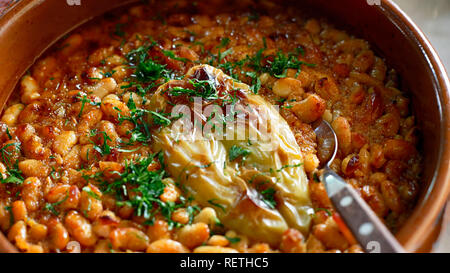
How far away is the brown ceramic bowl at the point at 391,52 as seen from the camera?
2959 millimetres

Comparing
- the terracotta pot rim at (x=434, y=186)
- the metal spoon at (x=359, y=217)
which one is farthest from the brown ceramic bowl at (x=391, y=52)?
the metal spoon at (x=359, y=217)

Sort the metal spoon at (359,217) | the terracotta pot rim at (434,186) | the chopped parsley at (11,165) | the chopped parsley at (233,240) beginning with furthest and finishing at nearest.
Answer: the chopped parsley at (11,165) → the chopped parsley at (233,240) → the terracotta pot rim at (434,186) → the metal spoon at (359,217)

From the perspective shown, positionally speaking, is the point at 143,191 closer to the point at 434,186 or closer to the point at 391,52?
the point at 434,186

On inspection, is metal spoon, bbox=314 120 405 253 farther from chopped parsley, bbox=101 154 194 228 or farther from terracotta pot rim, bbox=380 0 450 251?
chopped parsley, bbox=101 154 194 228

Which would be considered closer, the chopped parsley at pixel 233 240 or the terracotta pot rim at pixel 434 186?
the terracotta pot rim at pixel 434 186

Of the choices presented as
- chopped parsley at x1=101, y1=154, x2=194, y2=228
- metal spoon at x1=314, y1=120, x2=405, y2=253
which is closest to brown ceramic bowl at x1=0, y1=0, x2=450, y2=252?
metal spoon at x1=314, y1=120, x2=405, y2=253

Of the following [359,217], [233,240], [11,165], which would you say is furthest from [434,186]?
[11,165]

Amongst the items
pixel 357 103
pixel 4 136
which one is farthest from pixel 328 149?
pixel 4 136

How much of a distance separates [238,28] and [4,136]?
2184 mm

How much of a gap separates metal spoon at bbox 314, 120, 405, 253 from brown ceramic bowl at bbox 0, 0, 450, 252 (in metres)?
0.17

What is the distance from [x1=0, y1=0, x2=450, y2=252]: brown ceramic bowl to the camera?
Answer: 9.71 feet

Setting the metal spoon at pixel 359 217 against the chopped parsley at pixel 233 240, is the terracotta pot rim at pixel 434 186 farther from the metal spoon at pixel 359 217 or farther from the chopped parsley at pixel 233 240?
the chopped parsley at pixel 233 240

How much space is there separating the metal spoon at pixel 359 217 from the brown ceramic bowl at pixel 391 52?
0.55ft

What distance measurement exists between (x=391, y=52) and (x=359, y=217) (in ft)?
5.67
